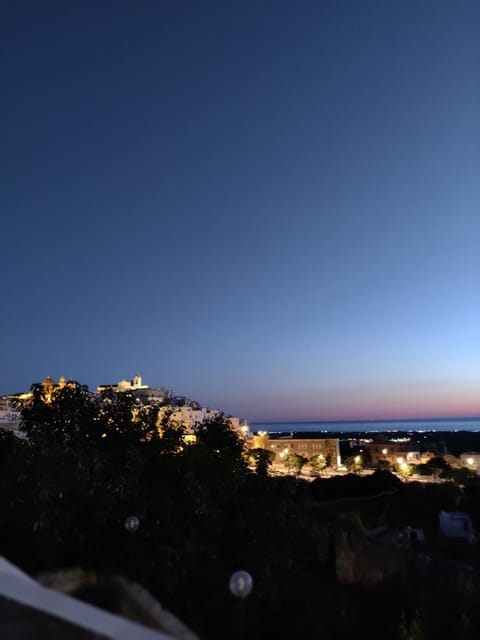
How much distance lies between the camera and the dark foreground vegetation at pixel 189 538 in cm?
560

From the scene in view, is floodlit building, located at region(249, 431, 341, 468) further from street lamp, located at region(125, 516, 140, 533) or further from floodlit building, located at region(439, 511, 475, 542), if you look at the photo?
street lamp, located at region(125, 516, 140, 533)

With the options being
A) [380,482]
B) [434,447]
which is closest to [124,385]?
[434,447]

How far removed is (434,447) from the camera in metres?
81.6

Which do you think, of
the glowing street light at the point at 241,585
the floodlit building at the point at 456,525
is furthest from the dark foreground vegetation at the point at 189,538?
the floodlit building at the point at 456,525

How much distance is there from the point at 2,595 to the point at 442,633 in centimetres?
463

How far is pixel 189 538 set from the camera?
20.9ft

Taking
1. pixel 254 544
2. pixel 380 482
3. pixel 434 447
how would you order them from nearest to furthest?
pixel 254 544, pixel 380 482, pixel 434 447

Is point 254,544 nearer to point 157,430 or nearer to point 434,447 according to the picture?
point 157,430

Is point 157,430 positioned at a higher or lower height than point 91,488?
higher

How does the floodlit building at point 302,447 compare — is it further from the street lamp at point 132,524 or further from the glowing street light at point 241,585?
the glowing street light at point 241,585

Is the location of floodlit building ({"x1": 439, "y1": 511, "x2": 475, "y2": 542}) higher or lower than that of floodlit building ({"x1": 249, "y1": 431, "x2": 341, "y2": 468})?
lower

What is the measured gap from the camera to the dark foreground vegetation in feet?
18.4

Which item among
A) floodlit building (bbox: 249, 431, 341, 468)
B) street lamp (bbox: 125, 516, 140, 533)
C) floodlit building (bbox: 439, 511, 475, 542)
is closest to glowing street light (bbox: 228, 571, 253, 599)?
street lamp (bbox: 125, 516, 140, 533)

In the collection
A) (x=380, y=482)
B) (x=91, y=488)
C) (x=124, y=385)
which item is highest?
(x=124, y=385)
